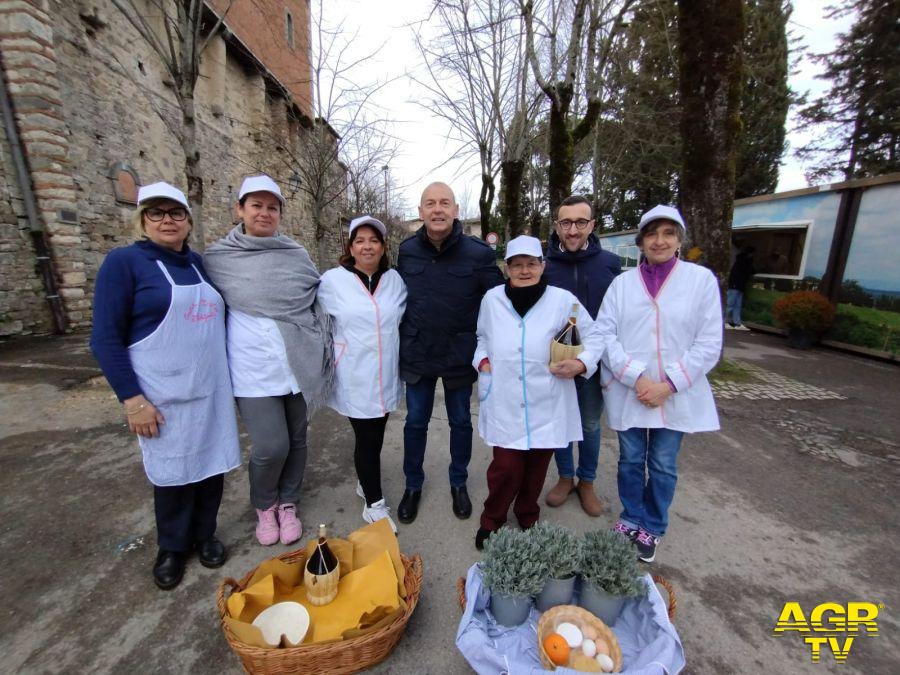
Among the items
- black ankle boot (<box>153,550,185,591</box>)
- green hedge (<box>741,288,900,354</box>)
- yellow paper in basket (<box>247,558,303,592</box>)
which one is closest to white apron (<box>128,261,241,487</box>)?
black ankle boot (<box>153,550,185,591</box>)

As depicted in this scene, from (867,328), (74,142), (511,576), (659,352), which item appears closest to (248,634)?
(511,576)

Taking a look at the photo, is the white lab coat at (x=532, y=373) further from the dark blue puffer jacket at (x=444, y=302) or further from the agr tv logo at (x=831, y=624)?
the agr tv logo at (x=831, y=624)

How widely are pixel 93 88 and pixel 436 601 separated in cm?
1080

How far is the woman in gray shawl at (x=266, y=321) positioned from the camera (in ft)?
7.41

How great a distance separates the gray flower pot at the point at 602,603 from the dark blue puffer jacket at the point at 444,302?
1.30m

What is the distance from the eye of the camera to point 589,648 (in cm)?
162

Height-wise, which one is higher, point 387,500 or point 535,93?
point 535,93

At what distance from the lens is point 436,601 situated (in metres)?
→ 2.12

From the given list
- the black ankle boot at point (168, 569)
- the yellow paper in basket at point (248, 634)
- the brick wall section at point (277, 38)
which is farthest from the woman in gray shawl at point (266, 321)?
the brick wall section at point (277, 38)

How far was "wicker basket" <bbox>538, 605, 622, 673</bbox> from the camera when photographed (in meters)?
1.63

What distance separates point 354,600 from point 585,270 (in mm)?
2283

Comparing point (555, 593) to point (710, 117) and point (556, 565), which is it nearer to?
point (556, 565)

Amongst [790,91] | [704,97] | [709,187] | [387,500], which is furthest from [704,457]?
[790,91]

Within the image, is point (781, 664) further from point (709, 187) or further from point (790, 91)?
point (790, 91)
